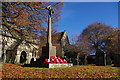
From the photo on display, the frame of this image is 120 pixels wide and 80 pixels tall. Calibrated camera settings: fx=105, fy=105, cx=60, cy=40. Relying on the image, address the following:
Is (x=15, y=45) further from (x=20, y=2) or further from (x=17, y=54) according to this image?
(x=20, y=2)

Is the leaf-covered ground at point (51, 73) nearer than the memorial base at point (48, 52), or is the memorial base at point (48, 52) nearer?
the leaf-covered ground at point (51, 73)

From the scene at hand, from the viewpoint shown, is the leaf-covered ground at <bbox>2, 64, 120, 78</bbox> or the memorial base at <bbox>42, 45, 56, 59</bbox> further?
the memorial base at <bbox>42, 45, 56, 59</bbox>

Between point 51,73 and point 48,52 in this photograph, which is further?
point 48,52

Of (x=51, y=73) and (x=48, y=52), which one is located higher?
(x=48, y=52)

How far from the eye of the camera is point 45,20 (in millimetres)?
14617

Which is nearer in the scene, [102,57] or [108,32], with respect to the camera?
[102,57]

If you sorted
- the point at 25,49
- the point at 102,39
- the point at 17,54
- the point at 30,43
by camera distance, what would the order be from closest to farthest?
the point at 17,54
the point at 25,49
the point at 30,43
the point at 102,39

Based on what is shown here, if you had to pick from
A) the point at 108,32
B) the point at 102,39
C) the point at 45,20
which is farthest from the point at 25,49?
the point at 108,32

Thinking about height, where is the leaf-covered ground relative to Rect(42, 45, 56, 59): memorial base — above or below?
below

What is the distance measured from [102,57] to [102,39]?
25.6 ft

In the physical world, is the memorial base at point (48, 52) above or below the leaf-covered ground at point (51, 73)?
above

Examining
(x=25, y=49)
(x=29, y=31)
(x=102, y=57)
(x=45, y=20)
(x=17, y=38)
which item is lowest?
(x=102, y=57)

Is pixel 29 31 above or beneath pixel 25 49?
above

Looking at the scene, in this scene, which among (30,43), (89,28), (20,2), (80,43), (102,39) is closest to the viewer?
(20,2)
